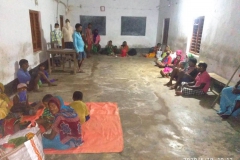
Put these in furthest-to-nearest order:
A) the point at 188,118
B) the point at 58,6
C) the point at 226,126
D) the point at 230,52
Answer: the point at 58,6 → the point at 230,52 → the point at 188,118 → the point at 226,126

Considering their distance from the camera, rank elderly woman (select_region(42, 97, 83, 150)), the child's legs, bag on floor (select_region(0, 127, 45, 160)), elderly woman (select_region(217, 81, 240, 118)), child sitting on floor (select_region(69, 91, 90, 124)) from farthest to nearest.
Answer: elderly woman (select_region(217, 81, 240, 118))
child sitting on floor (select_region(69, 91, 90, 124))
the child's legs
elderly woman (select_region(42, 97, 83, 150))
bag on floor (select_region(0, 127, 45, 160))

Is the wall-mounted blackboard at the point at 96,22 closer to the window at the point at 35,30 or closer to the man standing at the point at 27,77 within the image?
the window at the point at 35,30

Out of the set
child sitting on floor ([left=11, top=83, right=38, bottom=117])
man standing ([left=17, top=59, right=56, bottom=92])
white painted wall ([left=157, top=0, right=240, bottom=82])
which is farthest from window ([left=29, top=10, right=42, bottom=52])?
white painted wall ([left=157, top=0, right=240, bottom=82])

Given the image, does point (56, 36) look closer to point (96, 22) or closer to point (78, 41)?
point (78, 41)

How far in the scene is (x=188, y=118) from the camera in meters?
3.56

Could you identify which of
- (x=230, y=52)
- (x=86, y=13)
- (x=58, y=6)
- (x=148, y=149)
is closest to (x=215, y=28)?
(x=230, y=52)

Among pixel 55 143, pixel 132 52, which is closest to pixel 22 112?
pixel 55 143

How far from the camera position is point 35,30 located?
608cm

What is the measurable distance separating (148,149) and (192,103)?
2072 mm

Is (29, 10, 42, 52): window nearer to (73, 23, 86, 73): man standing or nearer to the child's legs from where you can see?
(73, 23, 86, 73): man standing

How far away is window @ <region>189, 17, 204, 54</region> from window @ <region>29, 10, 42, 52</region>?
5.35 meters

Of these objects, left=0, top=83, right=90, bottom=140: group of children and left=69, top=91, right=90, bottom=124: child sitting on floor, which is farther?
left=69, top=91, right=90, bottom=124: child sitting on floor

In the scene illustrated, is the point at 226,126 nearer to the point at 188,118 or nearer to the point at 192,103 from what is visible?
the point at 188,118

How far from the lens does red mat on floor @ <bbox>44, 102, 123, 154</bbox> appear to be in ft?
8.41
